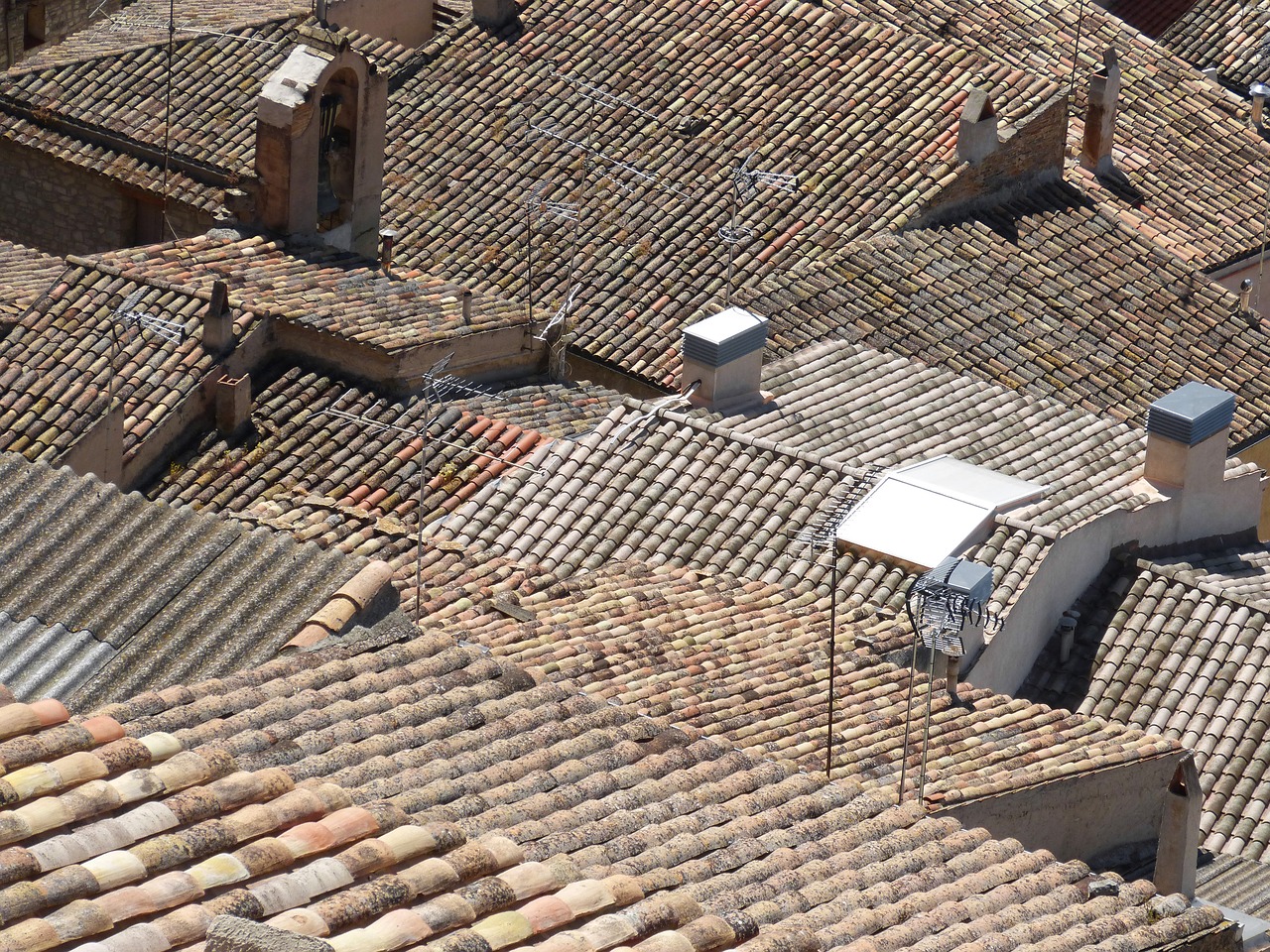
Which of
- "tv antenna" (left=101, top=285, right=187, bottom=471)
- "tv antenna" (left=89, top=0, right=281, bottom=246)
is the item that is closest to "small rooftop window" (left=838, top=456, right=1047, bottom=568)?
"tv antenna" (left=101, top=285, right=187, bottom=471)

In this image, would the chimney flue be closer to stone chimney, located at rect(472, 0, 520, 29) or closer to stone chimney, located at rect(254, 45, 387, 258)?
stone chimney, located at rect(254, 45, 387, 258)

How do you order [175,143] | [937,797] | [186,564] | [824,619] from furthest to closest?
1. [175,143]
2. [824,619]
3. [937,797]
4. [186,564]

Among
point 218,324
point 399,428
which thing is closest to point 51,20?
point 218,324

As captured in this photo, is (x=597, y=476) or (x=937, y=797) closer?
(x=937, y=797)

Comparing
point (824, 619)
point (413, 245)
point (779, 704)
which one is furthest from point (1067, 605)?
point (413, 245)

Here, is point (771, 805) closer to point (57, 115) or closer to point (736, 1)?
point (57, 115)
